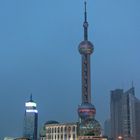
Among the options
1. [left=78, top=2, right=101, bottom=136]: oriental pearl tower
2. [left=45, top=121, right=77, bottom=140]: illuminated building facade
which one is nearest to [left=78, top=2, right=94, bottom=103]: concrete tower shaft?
[left=78, top=2, right=101, bottom=136]: oriental pearl tower

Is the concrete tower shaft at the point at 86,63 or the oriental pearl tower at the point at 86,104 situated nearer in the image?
the oriental pearl tower at the point at 86,104

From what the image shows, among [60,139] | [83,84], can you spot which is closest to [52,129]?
→ [60,139]

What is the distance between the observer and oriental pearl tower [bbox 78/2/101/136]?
516 feet

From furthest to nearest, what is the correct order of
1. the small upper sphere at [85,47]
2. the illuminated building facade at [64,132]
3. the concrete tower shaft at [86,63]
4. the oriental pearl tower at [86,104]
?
the small upper sphere at [85,47], the concrete tower shaft at [86,63], the illuminated building facade at [64,132], the oriental pearl tower at [86,104]

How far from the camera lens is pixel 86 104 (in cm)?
17425

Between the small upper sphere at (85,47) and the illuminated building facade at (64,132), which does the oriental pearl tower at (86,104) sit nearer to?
the small upper sphere at (85,47)

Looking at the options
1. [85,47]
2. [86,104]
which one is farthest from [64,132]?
[85,47]

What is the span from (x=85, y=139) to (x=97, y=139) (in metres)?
4.74

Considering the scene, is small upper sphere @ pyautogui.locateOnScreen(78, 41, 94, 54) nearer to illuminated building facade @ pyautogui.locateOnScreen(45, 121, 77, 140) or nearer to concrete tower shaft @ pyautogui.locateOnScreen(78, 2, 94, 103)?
concrete tower shaft @ pyautogui.locateOnScreen(78, 2, 94, 103)

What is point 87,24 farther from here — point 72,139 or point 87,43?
Result: point 72,139

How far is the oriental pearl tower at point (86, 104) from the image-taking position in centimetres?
15723

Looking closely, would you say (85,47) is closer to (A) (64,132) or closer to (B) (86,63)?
(B) (86,63)

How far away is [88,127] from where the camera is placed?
158500mm

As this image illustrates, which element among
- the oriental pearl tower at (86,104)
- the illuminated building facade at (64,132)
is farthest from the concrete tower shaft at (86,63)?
the illuminated building facade at (64,132)
